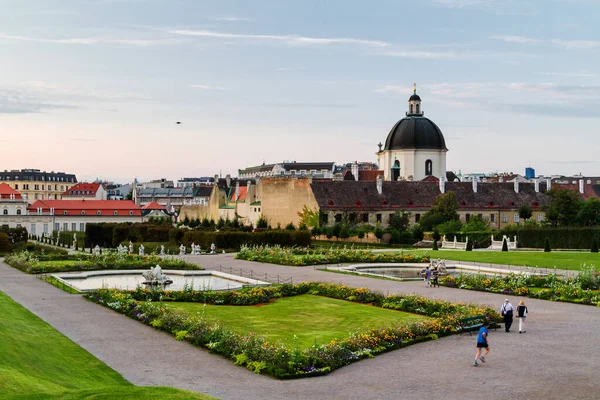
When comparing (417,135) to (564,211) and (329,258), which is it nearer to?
(564,211)

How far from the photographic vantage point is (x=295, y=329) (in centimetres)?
2247

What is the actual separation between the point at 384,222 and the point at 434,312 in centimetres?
5623

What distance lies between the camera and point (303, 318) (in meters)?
24.5

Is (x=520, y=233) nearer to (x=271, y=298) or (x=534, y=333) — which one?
(x=271, y=298)

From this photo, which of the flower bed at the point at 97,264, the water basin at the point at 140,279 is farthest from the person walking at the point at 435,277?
the flower bed at the point at 97,264

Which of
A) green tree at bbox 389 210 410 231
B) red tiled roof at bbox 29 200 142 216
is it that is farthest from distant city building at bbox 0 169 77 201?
green tree at bbox 389 210 410 231

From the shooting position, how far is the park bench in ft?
71.9

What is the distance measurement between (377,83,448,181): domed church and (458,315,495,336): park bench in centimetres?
7771

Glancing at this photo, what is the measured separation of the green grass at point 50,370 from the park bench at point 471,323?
33.5 feet

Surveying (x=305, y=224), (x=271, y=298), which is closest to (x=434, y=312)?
(x=271, y=298)

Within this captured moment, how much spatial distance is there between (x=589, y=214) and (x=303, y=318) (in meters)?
53.2

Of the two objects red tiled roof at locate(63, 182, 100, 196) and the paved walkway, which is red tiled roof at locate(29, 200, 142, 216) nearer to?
red tiled roof at locate(63, 182, 100, 196)

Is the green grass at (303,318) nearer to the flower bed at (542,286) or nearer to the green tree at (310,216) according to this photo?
the flower bed at (542,286)

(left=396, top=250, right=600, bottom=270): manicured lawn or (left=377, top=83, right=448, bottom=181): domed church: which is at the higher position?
(left=377, top=83, right=448, bottom=181): domed church
